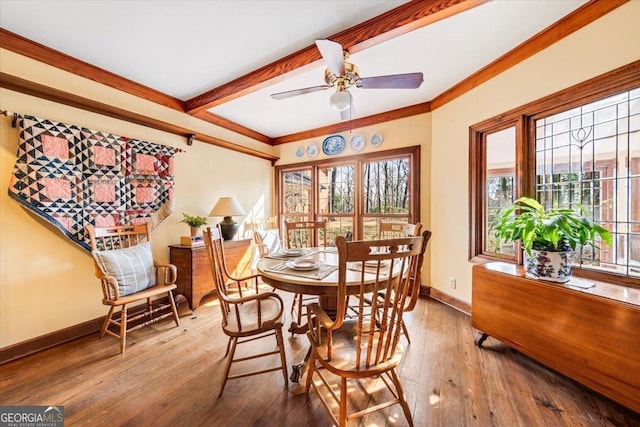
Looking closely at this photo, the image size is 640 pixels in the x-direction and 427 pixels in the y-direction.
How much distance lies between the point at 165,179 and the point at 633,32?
13.4 feet

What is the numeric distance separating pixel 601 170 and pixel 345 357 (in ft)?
7.52

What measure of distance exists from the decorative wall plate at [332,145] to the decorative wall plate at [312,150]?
0.49 feet

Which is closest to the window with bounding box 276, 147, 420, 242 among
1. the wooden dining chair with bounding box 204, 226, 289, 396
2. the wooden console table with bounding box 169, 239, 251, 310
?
the wooden console table with bounding box 169, 239, 251, 310

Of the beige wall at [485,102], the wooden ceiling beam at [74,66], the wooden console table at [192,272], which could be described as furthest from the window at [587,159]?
the wooden ceiling beam at [74,66]

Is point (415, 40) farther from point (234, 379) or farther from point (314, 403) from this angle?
point (234, 379)

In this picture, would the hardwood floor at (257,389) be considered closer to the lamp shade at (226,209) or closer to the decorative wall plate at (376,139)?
the lamp shade at (226,209)

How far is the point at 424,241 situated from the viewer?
48.1 inches

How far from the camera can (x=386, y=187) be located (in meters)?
3.69

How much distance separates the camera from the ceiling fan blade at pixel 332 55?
151 centimetres

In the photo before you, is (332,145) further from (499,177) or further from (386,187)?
(499,177)

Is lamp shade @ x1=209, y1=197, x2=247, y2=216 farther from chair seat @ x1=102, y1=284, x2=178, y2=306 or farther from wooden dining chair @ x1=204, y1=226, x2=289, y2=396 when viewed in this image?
wooden dining chair @ x1=204, y1=226, x2=289, y2=396

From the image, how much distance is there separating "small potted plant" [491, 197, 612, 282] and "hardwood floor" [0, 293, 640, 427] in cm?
74

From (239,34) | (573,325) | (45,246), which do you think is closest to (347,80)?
(239,34)

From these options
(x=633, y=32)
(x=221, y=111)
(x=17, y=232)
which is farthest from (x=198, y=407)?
(x=633, y=32)
